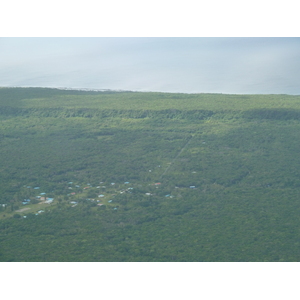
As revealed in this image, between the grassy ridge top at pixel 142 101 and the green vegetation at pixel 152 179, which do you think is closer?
the green vegetation at pixel 152 179

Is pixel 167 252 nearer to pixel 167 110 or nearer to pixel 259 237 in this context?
pixel 259 237

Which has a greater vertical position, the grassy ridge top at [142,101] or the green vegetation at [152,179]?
the grassy ridge top at [142,101]

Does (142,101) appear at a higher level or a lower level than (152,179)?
higher

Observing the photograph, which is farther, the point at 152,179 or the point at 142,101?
the point at 142,101
